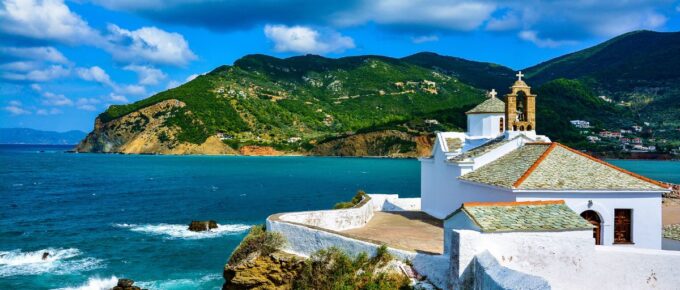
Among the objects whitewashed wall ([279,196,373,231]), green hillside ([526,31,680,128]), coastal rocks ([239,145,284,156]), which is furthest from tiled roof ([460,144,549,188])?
green hillside ([526,31,680,128])

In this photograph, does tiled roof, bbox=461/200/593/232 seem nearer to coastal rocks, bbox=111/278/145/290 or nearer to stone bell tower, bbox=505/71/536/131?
stone bell tower, bbox=505/71/536/131

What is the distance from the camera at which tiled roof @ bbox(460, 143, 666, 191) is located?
1667 cm

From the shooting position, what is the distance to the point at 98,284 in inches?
971

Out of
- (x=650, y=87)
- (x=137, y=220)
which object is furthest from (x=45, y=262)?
(x=650, y=87)

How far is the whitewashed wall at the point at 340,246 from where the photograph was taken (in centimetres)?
1323

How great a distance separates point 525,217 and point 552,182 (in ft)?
14.2

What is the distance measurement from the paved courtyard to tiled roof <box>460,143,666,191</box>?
2.75m

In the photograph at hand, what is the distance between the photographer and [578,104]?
160m

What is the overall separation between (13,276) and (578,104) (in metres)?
161

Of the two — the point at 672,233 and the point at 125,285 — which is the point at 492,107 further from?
the point at 125,285

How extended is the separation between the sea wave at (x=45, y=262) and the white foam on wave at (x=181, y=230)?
20.5 feet

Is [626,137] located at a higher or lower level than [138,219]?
higher

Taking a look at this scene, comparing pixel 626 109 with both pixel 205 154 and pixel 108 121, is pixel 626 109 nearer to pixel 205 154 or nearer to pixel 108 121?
pixel 205 154

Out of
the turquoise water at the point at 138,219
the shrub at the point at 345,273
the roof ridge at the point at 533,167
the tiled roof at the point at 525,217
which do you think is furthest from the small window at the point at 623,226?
the turquoise water at the point at 138,219
